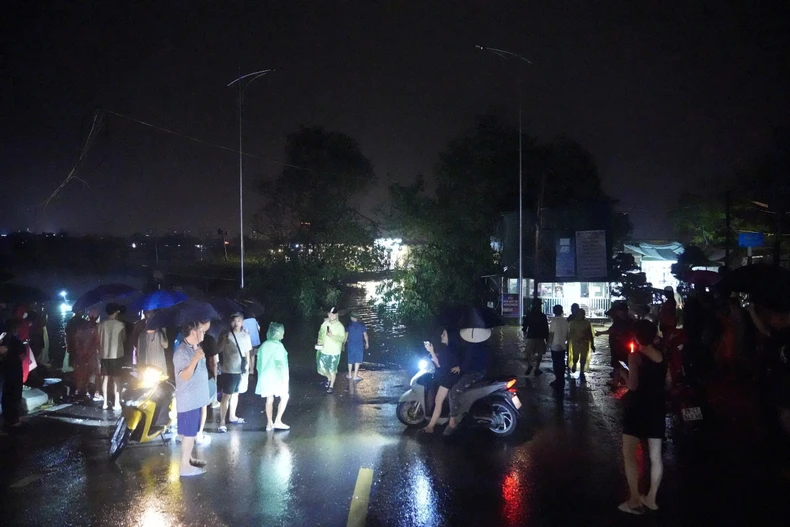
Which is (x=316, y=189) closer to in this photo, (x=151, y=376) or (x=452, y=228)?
(x=452, y=228)

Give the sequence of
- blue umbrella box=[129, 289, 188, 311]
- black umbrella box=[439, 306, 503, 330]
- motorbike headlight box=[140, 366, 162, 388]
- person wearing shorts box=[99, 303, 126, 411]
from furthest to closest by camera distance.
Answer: blue umbrella box=[129, 289, 188, 311], person wearing shorts box=[99, 303, 126, 411], black umbrella box=[439, 306, 503, 330], motorbike headlight box=[140, 366, 162, 388]

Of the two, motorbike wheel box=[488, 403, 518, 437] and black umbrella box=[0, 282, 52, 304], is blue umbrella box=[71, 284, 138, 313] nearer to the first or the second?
black umbrella box=[0, 282, 52, 304]

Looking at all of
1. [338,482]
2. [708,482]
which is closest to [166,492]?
[338,482]

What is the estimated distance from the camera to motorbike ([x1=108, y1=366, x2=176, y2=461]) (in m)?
7.50

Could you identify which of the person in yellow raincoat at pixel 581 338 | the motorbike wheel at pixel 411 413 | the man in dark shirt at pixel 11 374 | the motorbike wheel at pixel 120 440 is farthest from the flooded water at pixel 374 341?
the man in dark shirt at pixel 11 374

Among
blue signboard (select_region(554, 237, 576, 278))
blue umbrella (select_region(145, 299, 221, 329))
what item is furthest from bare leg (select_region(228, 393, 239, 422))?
blue signboard (select_region(554, 237, 576, 278))

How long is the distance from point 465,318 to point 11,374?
683cm

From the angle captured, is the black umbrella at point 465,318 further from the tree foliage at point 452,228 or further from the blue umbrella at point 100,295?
the tree foliage at point 452,228

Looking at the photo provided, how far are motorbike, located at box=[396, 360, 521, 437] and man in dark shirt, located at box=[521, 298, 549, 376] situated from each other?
472 centimetres

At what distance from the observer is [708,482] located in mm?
6641

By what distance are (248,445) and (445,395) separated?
2.71m

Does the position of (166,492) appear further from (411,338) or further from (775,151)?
(411,338)

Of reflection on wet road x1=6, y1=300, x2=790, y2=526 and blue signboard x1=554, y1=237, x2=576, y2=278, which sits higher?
blue signboard x1=554, y1=237, x2=576, y2=278

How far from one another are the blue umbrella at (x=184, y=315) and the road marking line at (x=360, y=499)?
8.59 ft
